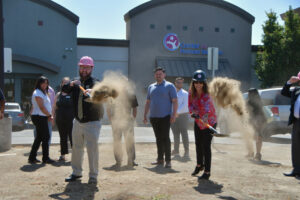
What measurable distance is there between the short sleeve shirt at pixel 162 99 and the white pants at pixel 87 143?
158cm

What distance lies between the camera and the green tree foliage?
23156mm

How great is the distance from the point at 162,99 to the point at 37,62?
1720 cm

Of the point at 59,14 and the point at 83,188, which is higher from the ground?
the point at 59,14

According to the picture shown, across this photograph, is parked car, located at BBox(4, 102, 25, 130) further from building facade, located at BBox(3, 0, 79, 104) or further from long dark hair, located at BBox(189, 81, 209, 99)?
long dark hair, located at BBox(189, 81, 209, 99)

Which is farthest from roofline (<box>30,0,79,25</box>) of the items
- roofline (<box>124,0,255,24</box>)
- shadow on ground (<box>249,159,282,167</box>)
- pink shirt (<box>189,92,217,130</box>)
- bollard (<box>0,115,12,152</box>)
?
pink shirt (<box>189,92,217,130</box>)

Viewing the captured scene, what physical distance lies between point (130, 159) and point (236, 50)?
70.7ft

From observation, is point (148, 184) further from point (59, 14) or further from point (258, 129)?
point (59, 14)

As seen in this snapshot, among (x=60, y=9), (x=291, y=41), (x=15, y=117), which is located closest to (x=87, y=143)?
(x=15, y=117)

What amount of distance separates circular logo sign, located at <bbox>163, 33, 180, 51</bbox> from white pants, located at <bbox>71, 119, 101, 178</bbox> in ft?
65.7

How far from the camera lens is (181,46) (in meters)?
25.2

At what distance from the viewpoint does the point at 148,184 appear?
527 centimetres

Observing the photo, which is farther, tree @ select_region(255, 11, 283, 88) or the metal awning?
the metal awning

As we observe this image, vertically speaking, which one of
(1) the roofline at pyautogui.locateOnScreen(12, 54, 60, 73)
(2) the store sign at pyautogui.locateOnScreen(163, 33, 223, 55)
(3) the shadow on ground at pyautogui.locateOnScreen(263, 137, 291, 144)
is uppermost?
(2) the store sign at pyautogui.locateOnScreen(163, 33, 223, 55)

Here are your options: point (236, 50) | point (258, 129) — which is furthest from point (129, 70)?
point (258, 129)
